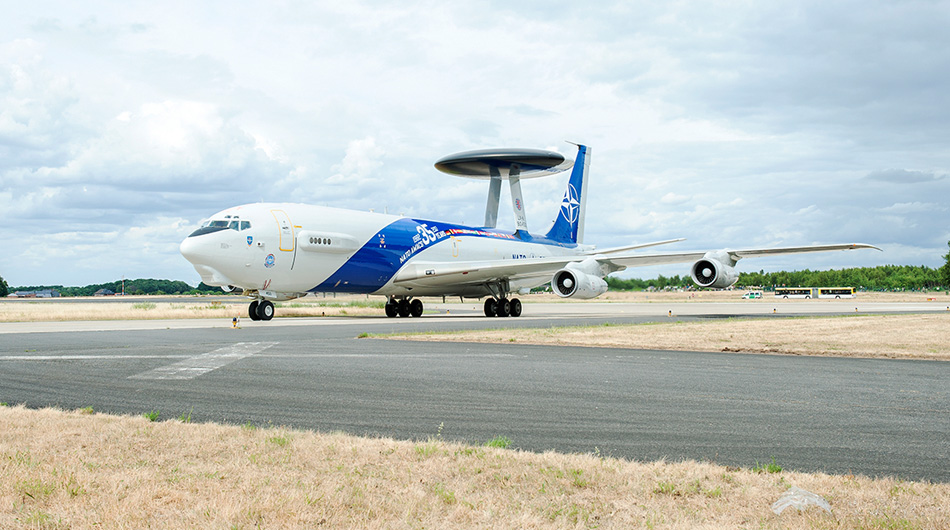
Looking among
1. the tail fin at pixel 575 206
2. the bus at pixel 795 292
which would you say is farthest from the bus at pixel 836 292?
the tail fin at pixel 575 206

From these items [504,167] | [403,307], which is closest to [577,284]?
[403,307]

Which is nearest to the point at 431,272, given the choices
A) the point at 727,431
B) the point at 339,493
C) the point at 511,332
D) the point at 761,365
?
the point at 511,332

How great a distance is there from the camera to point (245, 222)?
97.9 feet

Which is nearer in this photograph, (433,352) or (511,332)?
(433,352)

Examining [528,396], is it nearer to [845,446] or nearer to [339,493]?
[845,446]

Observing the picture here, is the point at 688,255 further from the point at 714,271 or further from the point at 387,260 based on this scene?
the point at 387,260

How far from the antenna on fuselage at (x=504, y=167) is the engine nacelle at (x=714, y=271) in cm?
2185

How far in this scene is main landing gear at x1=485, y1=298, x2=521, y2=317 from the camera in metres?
39.8

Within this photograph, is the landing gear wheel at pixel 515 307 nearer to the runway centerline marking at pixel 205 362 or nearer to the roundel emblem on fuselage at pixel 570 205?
the roundel emblem on fuselage at pixel 570 205

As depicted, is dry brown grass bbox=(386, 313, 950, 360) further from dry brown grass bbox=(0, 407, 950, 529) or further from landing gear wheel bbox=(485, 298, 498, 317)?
landing gear wheel bbox=(485, 298, 498, 317)

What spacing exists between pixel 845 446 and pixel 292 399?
7187mm

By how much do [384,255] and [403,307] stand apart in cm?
573

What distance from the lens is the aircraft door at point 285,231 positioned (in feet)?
101

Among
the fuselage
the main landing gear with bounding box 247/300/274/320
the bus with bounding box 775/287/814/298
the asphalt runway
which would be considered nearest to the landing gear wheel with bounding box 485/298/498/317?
the fuselage
